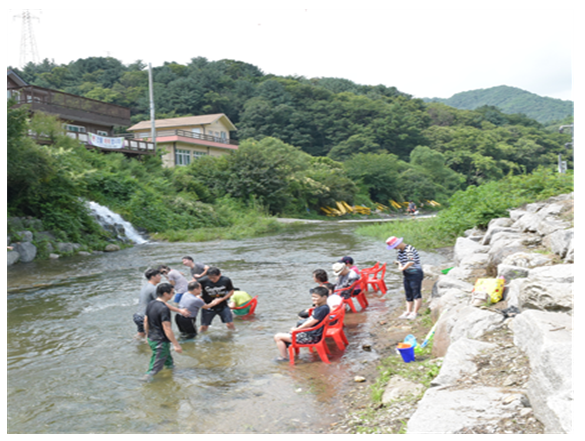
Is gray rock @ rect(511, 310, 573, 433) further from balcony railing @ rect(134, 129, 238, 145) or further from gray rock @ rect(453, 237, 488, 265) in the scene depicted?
balcony railing @ rect(134, 129, 238, 145)

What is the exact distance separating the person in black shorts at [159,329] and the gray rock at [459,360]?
11.0ft

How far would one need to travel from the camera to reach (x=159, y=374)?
6.28 metres

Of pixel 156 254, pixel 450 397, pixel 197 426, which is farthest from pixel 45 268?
pixel 450 397

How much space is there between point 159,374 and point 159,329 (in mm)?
691

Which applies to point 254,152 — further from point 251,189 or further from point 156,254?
point 156,254

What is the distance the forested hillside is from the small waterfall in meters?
0.89

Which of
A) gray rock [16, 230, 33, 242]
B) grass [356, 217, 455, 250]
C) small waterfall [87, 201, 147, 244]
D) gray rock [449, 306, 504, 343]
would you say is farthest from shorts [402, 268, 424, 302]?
small waterfall [87, 201, 147, 244]

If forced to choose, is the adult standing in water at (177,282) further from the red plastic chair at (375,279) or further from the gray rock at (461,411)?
the gray rock at (461,411)

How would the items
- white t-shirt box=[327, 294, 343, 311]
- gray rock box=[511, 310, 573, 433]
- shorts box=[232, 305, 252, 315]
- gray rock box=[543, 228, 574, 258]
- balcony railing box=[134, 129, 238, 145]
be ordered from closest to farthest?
gray rock box=[511, 310, 573, 433] < white t-shirt box=[327, 294, 343, 311] < gray rock box=[543, 228, 574, 258] < shorts box=[232, 305, 252, 315] < balcony railing box=[134, 129, 238, 145]

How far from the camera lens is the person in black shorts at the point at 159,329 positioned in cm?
602

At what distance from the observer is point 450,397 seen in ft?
13.1

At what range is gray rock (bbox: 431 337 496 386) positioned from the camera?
450 centimetres

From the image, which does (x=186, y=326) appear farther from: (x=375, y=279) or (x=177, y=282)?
(x=375, y=279)

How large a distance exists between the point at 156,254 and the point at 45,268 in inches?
168
